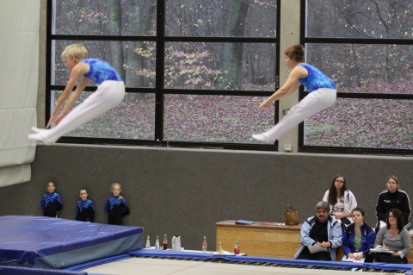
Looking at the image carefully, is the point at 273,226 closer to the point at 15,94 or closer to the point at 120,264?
the point at 120,264

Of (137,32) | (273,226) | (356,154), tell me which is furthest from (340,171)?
(137,32)

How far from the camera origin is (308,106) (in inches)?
346

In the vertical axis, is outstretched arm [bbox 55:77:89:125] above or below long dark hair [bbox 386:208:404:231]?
above

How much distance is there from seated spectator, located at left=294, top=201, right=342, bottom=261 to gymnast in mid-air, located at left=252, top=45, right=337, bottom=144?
3.13 m

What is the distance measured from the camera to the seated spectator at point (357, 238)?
11.8 metres

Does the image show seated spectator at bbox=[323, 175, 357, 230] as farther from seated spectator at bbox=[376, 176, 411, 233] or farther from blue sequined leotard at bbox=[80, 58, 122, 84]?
blue sequined leotard at bbox=[80, 58, 122, 84]

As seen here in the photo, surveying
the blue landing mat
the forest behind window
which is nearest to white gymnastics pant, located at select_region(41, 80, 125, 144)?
the blue landing mat

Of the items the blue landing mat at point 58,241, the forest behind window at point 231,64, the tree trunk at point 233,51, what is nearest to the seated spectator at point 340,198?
the forest behind window at point 231,64

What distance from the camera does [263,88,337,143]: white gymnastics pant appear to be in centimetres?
871

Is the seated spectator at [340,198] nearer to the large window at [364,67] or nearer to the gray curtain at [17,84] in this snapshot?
the large window at [364,67]

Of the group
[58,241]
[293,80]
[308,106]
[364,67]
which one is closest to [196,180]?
[364,67]

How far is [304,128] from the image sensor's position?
14734mm

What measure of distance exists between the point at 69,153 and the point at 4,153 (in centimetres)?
122

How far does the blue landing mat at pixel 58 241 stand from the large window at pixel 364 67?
409 cm
